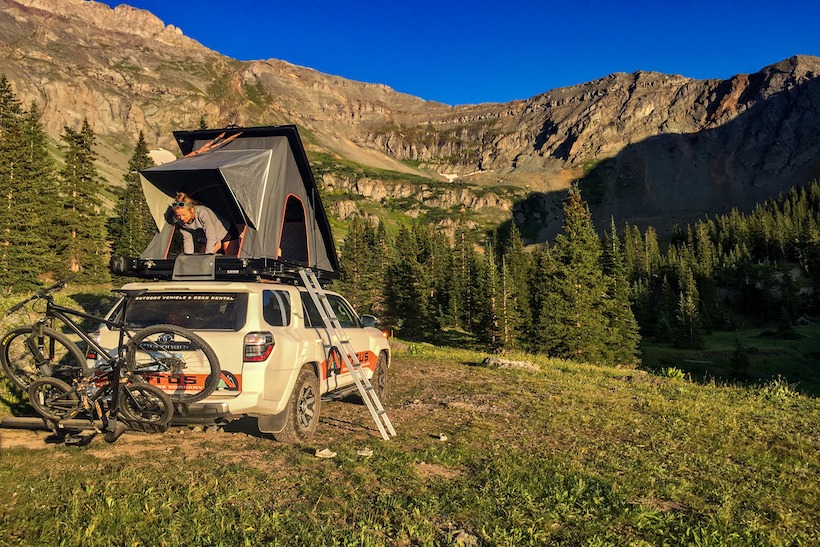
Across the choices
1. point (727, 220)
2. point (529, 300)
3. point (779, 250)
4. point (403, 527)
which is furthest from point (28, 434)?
point (727, 220)

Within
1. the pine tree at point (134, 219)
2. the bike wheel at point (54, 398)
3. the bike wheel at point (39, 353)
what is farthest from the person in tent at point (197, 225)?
the pine tree at point (134, 219)

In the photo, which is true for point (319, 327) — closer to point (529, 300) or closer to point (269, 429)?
point (269, 429)

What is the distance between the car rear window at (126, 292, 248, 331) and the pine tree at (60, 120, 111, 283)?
45.9 metres

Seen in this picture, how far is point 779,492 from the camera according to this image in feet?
17.6

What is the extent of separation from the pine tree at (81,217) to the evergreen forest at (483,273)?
0.41 feet

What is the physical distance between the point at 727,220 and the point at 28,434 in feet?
572

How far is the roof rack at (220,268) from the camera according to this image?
293 inches

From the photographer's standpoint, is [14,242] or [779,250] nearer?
[14,242]

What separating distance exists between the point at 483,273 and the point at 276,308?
50.1 metres

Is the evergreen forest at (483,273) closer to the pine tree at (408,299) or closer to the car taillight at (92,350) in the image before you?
the pine tree at (408,299)

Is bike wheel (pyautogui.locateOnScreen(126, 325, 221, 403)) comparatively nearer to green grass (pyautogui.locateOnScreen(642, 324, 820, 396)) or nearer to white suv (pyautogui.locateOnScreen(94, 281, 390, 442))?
white suv (pyautogui.locateOnScreen(94, 281, 390, 442))

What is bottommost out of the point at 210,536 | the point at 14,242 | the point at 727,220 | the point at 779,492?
the point at 779,492

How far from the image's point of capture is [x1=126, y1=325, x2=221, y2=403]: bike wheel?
5953 millimetres

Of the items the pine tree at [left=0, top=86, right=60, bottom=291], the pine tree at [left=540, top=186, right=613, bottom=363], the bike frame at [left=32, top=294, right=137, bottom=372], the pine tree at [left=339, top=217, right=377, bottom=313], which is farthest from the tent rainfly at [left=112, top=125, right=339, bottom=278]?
the pine tree at [left=339, top=217, right=377, bottom=313]
